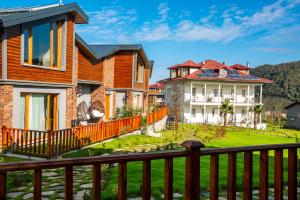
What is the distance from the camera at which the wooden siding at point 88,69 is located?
18.9 meters

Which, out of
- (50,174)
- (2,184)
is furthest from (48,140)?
(2,184)

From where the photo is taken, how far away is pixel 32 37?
13320 millimetres

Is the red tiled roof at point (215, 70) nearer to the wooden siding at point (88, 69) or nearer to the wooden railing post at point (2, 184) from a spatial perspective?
the wooden siding at point (88, 69)

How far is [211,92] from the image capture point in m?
41.0

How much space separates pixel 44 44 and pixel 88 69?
19.7ft

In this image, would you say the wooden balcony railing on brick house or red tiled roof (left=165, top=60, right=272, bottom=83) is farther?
red tiled roof (left=165, top=60, right=272, bottom=83)

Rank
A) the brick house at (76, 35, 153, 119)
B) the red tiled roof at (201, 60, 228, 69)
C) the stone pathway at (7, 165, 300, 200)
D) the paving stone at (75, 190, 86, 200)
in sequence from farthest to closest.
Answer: the red tiled roof at (201, 60, 228, 69) → the brick house at (76, 35, 153, 119) → the stone pathway at (7, 165, 300, 200) → the paving stone at (75, 190, 86, 200)

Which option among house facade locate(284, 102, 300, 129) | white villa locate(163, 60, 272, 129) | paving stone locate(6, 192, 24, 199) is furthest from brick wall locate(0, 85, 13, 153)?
house facade locate(284, 102, 300, 129)

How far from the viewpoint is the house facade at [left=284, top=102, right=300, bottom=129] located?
41.9 m

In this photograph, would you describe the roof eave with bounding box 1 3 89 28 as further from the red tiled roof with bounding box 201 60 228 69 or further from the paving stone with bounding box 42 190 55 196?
the red tiled roof with bounding box 201 60 228 69

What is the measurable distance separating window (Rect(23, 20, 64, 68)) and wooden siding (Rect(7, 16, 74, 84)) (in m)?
0.36

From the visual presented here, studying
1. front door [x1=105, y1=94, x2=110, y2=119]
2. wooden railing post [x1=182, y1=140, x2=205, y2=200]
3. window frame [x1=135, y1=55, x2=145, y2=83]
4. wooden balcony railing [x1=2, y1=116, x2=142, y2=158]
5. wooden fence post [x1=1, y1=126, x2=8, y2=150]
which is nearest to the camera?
wooden railing post [x1=182, y1=140, x2=205, y2=200]

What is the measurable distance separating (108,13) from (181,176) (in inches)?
740

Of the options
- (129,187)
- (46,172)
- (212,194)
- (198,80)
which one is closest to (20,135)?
(46,172)
